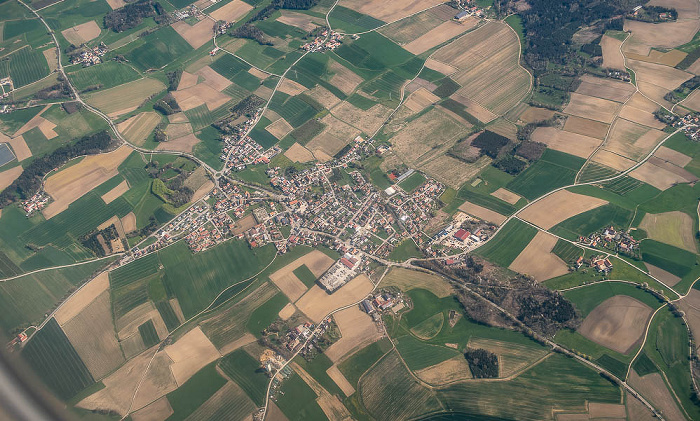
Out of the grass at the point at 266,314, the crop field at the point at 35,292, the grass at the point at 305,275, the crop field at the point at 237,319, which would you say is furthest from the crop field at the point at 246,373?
the crop field at the point at 35,292

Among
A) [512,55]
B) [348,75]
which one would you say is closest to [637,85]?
[512,55]

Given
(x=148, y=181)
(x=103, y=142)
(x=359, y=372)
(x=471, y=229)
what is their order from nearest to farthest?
(x=359, y=372), (x=471, y=229), (x=148, y=181), (x=103, y=142)

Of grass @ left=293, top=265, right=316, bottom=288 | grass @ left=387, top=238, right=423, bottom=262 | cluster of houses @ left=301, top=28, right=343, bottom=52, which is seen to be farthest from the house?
cluster of houses @ left=301, top=28, right=343, bottom=52

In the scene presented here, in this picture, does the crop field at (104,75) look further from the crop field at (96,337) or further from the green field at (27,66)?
the crop field at (96,337)

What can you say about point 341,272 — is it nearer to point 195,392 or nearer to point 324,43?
point 195,392

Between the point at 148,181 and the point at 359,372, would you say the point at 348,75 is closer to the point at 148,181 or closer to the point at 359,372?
the point at 148,181

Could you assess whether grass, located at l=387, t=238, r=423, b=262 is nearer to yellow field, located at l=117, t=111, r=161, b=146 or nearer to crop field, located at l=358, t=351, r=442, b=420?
crop field, located at l=358, t=351, r=442, b=420
